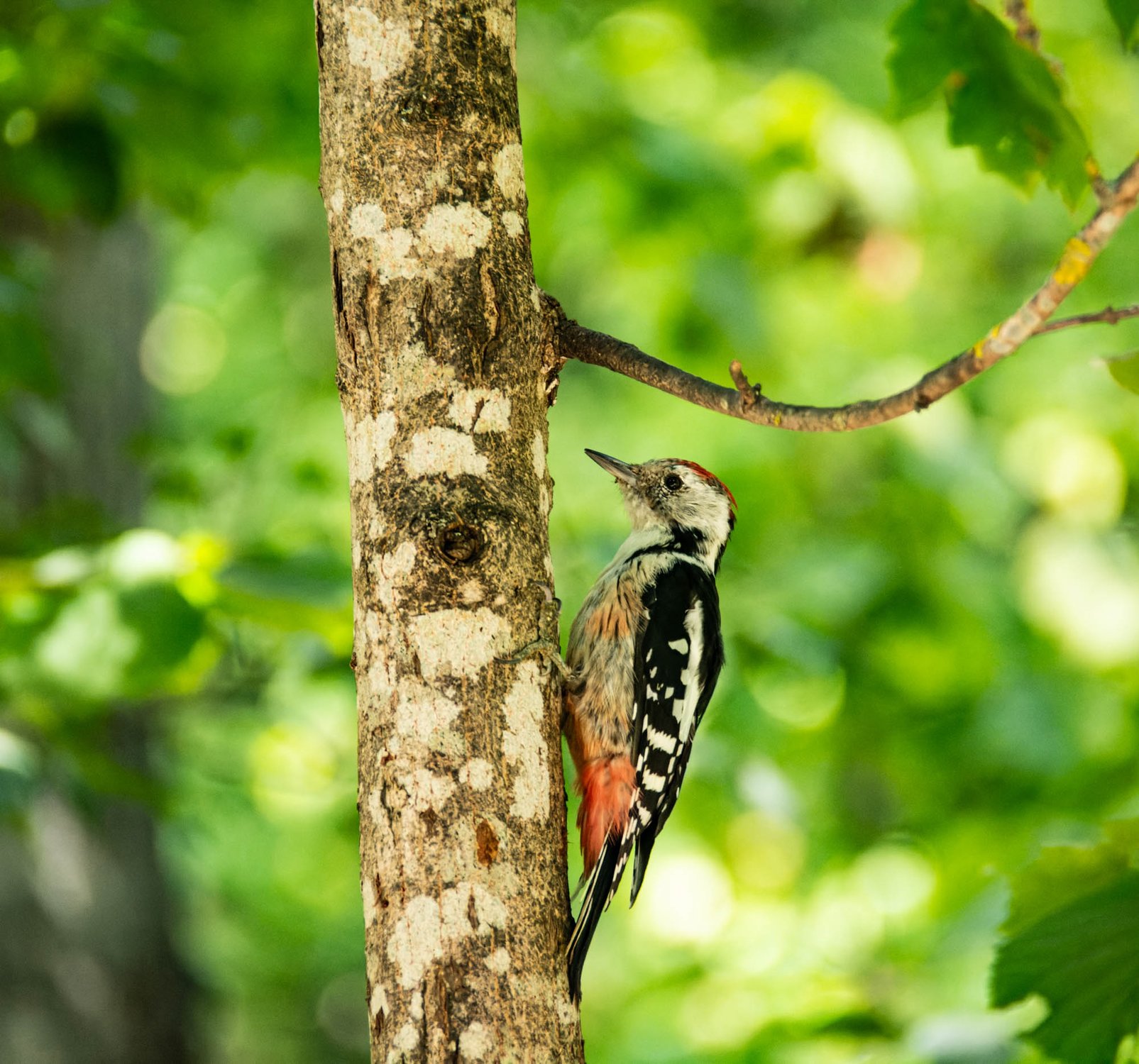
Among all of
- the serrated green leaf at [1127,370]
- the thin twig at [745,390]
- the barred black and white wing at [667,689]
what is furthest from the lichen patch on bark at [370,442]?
the barred black and white wing at [667,689]

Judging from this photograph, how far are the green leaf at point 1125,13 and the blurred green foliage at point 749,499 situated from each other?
322mm

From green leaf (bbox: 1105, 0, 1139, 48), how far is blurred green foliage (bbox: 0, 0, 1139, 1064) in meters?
0.32

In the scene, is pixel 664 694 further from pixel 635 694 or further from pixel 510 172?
pixel 510 172

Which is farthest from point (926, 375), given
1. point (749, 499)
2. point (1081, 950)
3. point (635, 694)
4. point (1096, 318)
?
point (749, 499)

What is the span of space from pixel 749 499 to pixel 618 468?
824 millimetres

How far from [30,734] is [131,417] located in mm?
1696

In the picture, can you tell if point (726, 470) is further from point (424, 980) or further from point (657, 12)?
point (424, 980)

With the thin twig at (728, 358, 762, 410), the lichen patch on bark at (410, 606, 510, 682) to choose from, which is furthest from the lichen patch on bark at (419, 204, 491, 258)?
the lichen patch on bark at (410, 606, 510, 682)

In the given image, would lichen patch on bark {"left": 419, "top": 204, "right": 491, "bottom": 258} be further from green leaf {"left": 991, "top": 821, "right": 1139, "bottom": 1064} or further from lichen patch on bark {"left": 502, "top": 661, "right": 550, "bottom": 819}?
green leaf {"left": 991, "top": 821, "right": 1139, "bottom": 1064}

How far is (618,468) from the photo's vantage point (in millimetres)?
3791

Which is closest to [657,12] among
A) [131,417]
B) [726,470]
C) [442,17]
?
[726,470]

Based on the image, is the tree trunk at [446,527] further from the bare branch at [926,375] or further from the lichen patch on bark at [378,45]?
the bare branch at [926,375]

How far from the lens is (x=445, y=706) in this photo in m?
1.73

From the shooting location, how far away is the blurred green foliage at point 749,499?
3.08 m
